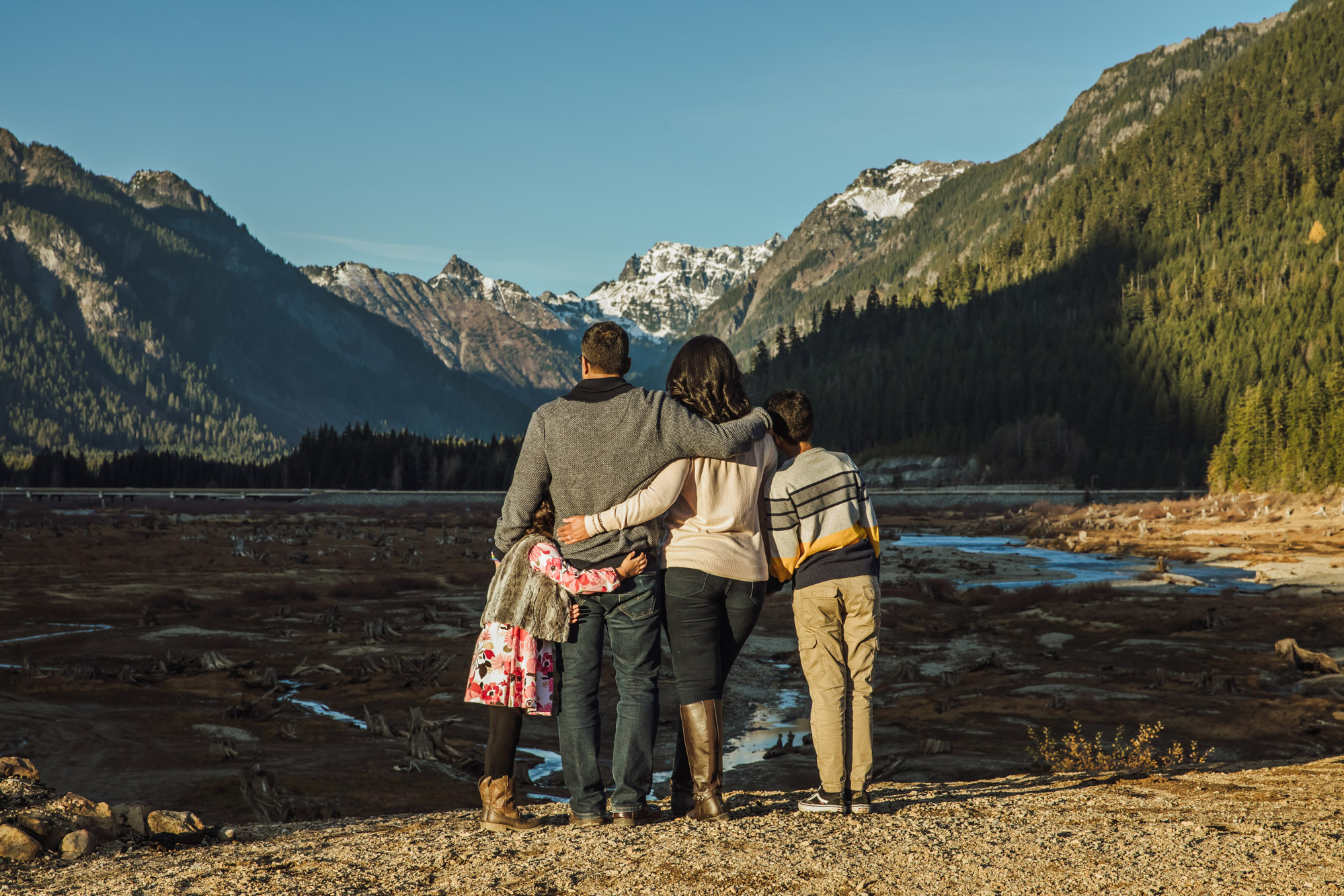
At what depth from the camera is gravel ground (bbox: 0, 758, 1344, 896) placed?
542 cm

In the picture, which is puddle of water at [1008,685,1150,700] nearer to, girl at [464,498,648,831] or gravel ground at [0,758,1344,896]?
gravel ground at [0,758,1344,896]

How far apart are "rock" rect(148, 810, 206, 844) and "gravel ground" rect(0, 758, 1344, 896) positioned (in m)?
0.26

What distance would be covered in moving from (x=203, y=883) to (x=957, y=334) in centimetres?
18202

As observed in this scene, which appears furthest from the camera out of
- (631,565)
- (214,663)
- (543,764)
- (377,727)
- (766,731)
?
(214,663)

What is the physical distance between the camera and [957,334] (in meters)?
179

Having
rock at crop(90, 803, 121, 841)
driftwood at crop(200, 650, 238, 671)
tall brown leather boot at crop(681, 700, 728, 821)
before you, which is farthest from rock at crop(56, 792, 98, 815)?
driftwood at crop(200, 650, 238, 671)

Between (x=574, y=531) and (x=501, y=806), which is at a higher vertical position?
(x=574, y=531)

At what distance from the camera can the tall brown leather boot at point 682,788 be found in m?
6.93

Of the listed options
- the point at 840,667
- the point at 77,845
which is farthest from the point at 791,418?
the point at 77,845

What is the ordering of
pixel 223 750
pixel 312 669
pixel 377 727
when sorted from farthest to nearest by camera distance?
pixel 312 669 → pixel 377 727 → pixel 223 750

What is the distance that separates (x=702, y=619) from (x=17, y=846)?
4.43 m

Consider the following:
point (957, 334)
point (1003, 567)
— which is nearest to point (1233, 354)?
point (957, 334)

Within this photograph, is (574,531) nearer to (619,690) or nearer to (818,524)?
(619,690)

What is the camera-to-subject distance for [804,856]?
585cm
